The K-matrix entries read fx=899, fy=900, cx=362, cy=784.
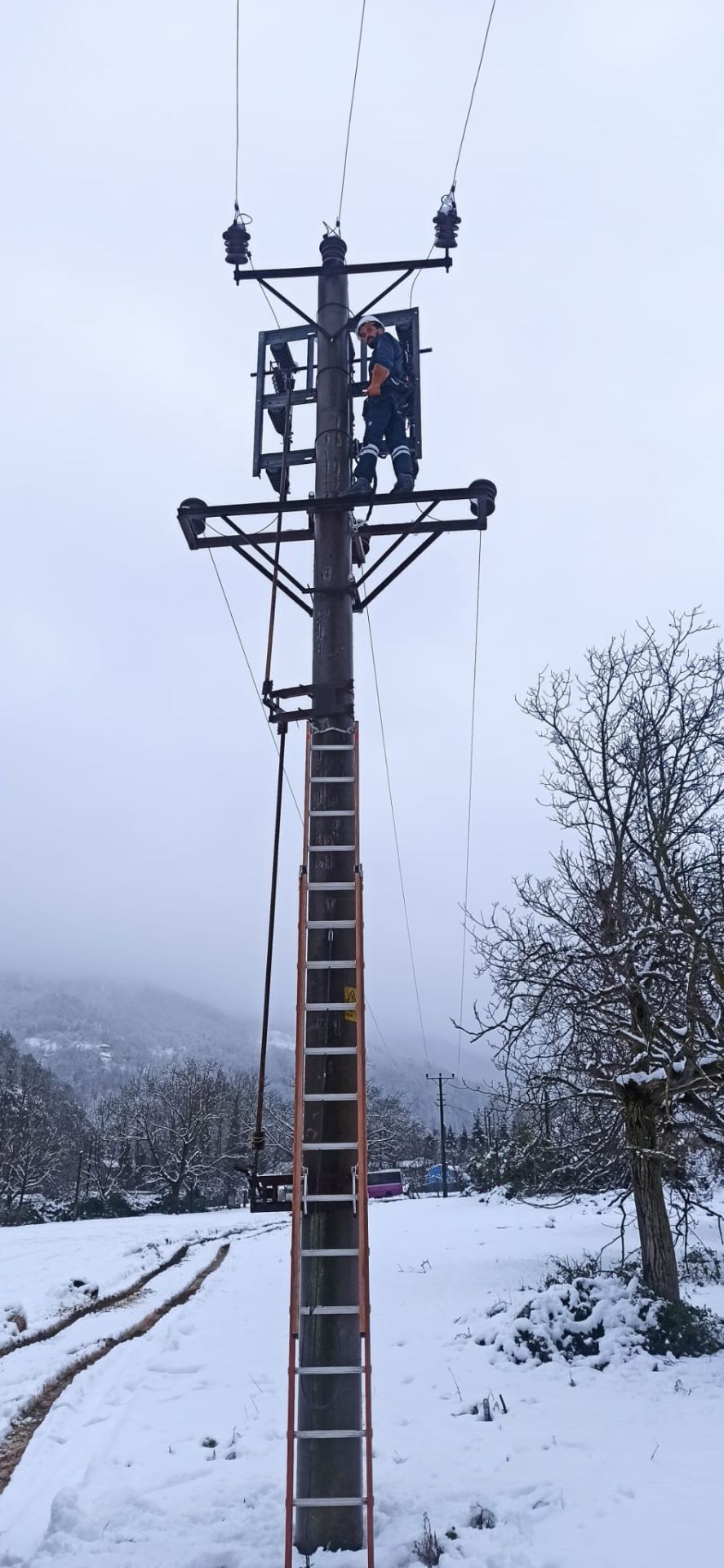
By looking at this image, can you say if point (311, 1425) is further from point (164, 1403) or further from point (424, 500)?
point (424, 500)

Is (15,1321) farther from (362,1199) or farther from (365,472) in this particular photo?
(365,472)

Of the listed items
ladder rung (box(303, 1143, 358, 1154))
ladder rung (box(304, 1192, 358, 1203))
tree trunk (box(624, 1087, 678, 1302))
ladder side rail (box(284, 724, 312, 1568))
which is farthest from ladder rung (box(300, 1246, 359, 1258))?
tree trunk (box(624, 1087, 678, 1302))

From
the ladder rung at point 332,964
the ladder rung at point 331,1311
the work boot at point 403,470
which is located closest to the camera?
the ladder rung at point 331,1311

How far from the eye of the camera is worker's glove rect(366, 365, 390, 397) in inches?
309

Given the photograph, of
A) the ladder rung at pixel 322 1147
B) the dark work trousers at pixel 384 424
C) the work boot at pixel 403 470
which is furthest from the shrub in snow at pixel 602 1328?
the dark work trousers at pixel 384 424

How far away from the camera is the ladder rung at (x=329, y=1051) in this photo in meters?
5.88

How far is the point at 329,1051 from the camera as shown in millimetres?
5887

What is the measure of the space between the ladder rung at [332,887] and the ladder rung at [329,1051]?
1.05 m

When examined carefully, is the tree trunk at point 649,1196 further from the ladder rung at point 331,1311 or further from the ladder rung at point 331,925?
the ladder rung at point 331,925

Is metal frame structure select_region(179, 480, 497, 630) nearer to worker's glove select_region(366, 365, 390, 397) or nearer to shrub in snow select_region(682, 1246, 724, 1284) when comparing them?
worker's glove select_region(366, 365, 390, 397)

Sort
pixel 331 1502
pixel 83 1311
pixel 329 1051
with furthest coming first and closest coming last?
pixel 83 1311 < pixel 329 1051 < pixel 331 1502

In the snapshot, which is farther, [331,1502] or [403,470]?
[403,470]

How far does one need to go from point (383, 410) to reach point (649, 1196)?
10497mm

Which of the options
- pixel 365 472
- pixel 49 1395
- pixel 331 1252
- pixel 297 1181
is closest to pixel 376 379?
pixel 365 472
